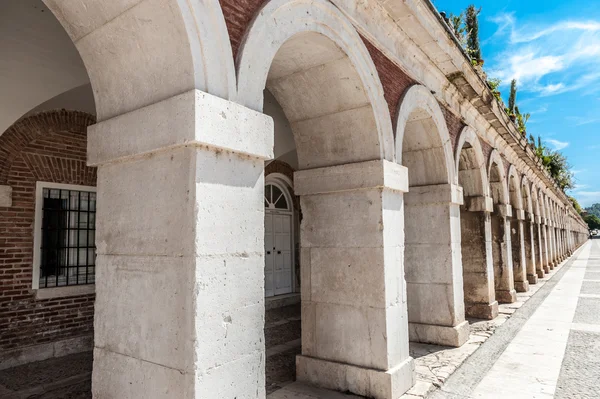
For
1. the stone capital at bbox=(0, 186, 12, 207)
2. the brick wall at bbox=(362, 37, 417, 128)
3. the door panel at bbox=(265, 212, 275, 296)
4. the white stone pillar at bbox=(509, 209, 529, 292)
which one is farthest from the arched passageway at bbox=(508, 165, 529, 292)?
the stone capital at bbox=(0, 186, 12, 207)

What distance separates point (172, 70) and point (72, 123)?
186 inches

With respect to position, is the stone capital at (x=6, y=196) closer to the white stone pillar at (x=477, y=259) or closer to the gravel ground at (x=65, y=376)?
the gravel ground at (x=65, y=376)

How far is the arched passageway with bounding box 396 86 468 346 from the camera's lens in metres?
6.10

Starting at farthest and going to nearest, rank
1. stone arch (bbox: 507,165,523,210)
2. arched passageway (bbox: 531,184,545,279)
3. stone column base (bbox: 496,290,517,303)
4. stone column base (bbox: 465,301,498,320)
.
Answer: arched passageway (bbox: 531,184,545,279) < stone arch (bbox: 507,165,523,210) < stone column base (bbox: 496,290,517,303) < stone column base (bbox: 465,301,498,320)

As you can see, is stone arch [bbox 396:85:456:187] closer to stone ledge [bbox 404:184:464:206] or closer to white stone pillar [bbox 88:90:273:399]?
stone ledge [bbox 404:184:464:206]

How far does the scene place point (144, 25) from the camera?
8.13 feet

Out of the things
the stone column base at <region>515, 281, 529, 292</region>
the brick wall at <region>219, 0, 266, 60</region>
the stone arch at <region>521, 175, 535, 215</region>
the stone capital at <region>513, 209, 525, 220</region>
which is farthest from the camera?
the stone arch at <region>521, 175, 535, 215</region>

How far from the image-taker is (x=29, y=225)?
588 cm

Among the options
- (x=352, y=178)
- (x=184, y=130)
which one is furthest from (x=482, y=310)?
(x=184, y=130)

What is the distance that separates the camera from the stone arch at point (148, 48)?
7.89 feet

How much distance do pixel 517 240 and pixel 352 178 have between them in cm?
913

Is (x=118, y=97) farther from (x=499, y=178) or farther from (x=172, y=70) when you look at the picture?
(x=499, y=178)

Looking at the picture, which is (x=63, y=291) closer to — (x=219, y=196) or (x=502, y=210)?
(x=219, y=196)

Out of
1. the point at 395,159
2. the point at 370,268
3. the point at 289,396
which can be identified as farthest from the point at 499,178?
the point at 289,396
